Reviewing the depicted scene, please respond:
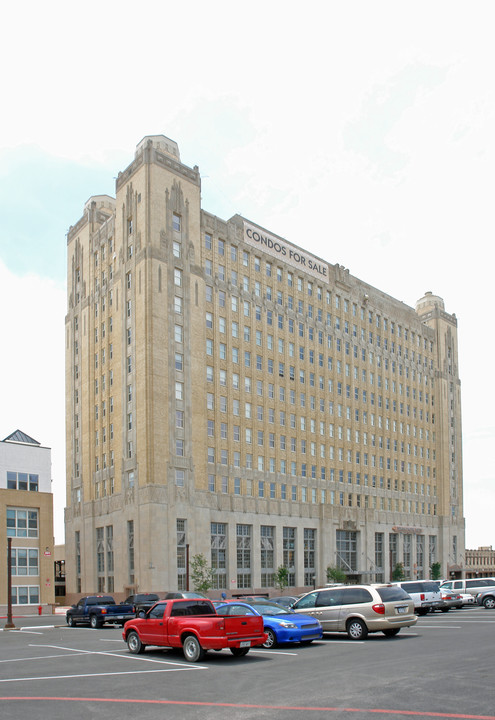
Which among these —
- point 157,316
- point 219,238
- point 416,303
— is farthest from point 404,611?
point 416,303

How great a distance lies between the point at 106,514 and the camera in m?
71.4

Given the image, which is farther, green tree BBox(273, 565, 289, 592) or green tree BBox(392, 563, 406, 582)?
green tree BBox(392, 563, 406, 582)

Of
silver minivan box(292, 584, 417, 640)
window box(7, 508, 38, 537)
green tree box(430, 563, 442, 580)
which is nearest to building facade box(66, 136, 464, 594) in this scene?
green tree box(430, 563, 442, 580)

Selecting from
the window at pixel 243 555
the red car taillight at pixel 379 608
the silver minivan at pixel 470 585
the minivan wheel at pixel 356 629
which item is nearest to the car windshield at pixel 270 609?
the minivan wheel at pixel 356 629

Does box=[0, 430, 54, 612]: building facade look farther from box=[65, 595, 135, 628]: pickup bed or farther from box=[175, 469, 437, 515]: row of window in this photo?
box=[65, 595, 135, 628]: pickup bed

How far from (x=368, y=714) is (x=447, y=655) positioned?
8757mm

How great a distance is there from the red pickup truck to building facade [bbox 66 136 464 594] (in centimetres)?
4070

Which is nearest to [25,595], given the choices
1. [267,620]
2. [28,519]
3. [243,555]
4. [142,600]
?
[28,519]

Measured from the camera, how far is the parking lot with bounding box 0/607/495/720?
545 inches

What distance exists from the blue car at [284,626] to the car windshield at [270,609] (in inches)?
20.2

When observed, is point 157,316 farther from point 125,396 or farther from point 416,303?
point 416,303

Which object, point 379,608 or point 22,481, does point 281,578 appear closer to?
point 22,481

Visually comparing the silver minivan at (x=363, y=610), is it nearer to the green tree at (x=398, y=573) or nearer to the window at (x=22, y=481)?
the window at (x=22, y=481)

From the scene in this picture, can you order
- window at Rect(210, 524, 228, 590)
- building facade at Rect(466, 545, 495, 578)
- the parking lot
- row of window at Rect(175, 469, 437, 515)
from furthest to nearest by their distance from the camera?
building facade at Rect(466, 545, 495, 578), row of window at Rect(175, 469, 437, 515), window at Rect(210, 524, 228, 590), the parking lot
